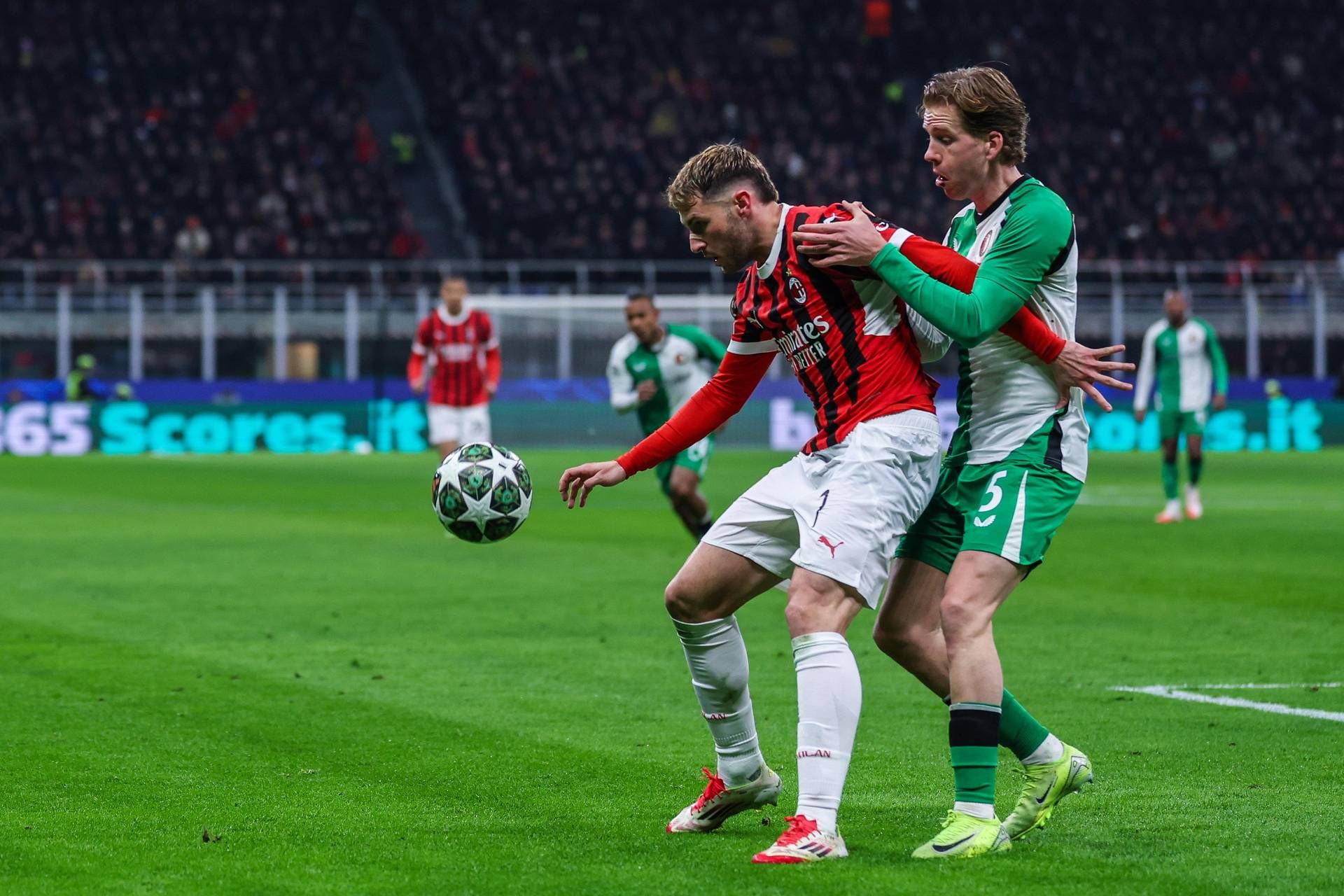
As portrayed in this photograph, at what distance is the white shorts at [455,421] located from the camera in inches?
693

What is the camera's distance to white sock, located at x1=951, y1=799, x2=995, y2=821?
15.2ft

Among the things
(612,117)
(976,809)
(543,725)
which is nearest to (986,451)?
(976,809)

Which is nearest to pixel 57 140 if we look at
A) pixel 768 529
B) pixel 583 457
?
pixel 583 457

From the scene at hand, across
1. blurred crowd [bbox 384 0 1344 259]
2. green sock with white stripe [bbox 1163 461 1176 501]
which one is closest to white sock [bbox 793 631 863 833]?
green sock with white stripe [bbox 1163 461 1176 501]

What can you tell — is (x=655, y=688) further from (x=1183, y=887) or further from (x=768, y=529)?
(x=1183, y=887)

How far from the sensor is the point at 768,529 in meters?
4.88

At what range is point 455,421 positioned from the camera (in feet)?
58.1

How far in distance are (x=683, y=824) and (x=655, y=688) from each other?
2744 millimetres

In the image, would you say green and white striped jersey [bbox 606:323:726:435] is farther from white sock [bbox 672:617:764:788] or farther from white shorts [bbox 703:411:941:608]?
white shorts [bbox 703:411:941:608]

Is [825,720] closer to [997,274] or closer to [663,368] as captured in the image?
[997,274]

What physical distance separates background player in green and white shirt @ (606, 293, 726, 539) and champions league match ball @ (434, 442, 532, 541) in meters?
8.16

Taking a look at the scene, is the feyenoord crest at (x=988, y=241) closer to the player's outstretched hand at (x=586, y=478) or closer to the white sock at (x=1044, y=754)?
the player's outstretched hand at (x=586, y=478)

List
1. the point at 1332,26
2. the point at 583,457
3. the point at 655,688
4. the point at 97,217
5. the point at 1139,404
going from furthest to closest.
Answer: the point at 1332,26
the point at 97,217
the point at 583,457
the point at 1139,404
the point at 655,688

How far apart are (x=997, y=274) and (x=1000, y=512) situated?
618 millimetres
